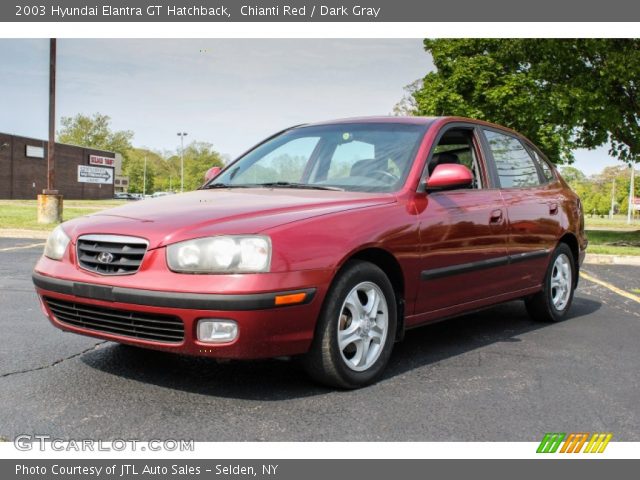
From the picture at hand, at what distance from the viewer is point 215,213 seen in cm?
377

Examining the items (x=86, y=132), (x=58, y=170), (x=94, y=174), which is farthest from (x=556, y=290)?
(x=86, y=132)

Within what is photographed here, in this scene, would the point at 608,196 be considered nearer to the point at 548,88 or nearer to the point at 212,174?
the point at 548,88

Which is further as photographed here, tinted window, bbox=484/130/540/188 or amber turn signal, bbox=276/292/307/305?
tinted window, bbox=484/130/540/188

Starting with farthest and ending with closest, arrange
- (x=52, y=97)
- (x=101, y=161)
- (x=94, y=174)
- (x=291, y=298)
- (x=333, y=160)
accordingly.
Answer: (x=101, y=161)
(x=94, y=174)
(x=52, y=97)
(x=333, y=160)
(x=291, y=298)

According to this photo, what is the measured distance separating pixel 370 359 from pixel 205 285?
115 centimetres

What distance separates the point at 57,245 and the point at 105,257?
51 cm

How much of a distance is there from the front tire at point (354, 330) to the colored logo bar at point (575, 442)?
3.56 ft

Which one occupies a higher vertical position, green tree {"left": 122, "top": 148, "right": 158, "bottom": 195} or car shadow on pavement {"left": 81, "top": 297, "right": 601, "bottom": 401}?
green tree {"left": 122, "top": 148, "right": 158, "bottom": 195}

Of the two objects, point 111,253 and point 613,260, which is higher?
point 111,253

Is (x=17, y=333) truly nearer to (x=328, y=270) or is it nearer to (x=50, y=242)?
(x=50, y=242)

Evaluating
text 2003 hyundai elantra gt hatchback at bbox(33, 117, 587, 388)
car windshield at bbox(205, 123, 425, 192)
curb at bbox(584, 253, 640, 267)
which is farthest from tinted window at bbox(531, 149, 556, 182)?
curb at bbox(584, 253, 640, 267)

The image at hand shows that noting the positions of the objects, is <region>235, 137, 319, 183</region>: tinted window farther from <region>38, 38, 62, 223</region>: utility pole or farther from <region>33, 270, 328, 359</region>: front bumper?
<region>38, 38, 62, 223</region>: utility pole

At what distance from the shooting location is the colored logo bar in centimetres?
312

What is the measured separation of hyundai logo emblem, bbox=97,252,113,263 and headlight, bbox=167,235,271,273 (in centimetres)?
37
